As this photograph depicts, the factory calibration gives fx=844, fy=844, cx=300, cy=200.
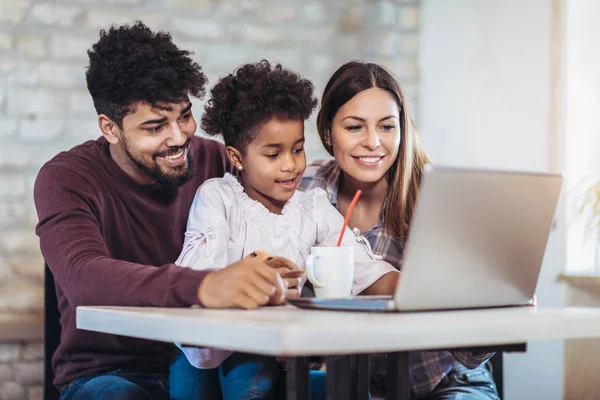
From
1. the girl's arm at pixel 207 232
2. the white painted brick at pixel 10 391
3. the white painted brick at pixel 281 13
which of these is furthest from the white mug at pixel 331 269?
the white painted brick at pixel 281 13

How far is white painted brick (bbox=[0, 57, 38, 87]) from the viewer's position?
3.08 m

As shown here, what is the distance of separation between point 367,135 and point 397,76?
Result: 3.89 ft

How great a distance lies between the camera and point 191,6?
338cm

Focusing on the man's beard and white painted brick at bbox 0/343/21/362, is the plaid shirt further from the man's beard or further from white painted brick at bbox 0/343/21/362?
white painted brick at bbox 0/343/21/362

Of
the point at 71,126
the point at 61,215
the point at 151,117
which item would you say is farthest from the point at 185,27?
the point at 61,215

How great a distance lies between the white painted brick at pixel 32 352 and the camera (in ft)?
10.1

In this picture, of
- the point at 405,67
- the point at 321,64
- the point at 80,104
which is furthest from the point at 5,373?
the point at 405,67

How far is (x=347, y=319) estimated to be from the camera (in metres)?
1.06

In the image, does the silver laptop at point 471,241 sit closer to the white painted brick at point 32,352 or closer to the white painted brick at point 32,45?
the white painted brick at point 32,352

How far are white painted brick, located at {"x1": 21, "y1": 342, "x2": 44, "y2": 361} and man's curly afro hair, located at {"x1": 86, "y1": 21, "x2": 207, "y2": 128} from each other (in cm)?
133

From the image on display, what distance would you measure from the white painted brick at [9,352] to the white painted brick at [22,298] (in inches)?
5.1

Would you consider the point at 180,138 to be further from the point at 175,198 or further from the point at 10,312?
the point at 10,312

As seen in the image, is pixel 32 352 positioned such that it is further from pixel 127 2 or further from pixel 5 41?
pixel 127 2

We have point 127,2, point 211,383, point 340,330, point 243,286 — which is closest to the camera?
point 340,330
